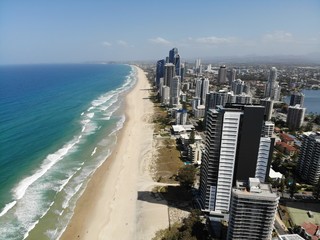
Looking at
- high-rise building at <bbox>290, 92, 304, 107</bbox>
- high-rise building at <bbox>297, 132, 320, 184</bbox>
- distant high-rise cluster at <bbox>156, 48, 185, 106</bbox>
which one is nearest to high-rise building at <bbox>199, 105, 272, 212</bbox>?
high-rise building at <bbox>297, 132, 320, 184</bbox>

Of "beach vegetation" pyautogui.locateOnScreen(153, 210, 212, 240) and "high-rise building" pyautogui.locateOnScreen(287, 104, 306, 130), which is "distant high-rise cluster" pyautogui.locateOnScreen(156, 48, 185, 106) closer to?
"high-rise building" pyautogui.locateOnScreen(287, 104, 306, 130)

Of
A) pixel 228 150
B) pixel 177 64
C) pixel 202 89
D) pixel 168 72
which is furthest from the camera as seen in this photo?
pixel 177 64

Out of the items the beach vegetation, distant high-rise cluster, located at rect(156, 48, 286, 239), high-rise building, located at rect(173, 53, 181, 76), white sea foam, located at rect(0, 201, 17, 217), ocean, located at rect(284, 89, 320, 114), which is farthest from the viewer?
high-rise building, located at rect(173, 53, 181, 76)

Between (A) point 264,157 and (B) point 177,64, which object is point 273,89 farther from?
(A) point 264,157

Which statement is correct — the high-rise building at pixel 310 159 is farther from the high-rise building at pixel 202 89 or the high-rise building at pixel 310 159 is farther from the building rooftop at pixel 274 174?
the high-rise building at pixel 202 89

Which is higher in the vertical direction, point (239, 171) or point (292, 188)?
point (239, 171)

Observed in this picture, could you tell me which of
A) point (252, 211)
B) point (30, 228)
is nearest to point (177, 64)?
point (30, 228)

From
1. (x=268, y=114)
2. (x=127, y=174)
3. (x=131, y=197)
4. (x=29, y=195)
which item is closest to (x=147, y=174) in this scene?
(x=127, y=174)
